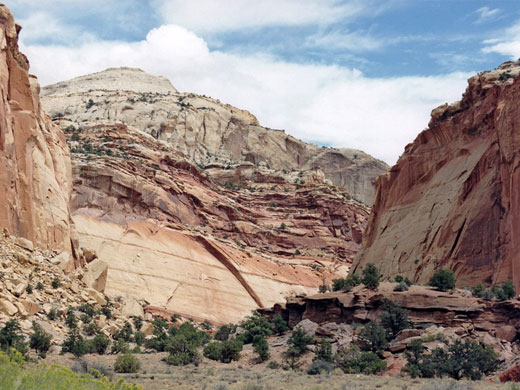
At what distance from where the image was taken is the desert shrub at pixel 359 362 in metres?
25.6

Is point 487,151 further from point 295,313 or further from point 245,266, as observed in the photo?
point 245,266

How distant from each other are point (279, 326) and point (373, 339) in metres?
10.1

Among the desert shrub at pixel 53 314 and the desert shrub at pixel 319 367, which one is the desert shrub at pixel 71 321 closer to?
the desert shrub at pixel 53 314

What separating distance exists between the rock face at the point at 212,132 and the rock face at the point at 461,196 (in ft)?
161

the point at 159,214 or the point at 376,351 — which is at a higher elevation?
the point at 159,214

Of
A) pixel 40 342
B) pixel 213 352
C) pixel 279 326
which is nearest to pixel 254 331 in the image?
pixel 279 326

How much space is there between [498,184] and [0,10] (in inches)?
1152

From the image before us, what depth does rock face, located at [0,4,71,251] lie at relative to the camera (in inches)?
1362

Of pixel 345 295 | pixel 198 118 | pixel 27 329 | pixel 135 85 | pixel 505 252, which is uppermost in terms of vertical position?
pixel 135 85

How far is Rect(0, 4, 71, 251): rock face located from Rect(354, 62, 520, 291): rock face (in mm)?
22183

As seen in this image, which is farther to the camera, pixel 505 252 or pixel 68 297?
pixel 505 252

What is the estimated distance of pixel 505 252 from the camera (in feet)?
119

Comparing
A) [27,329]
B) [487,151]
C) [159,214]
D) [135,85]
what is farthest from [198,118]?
[27,329]

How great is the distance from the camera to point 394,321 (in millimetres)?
30531
